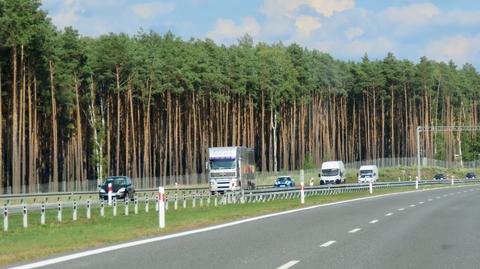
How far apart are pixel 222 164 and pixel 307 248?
39462 mm

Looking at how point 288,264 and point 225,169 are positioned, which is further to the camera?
point 225,169

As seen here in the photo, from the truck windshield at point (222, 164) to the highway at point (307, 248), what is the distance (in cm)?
3016

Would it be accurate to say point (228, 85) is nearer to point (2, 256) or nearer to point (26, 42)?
point (26, 42)

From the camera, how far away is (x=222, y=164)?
56438mm

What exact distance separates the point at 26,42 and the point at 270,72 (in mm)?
58798

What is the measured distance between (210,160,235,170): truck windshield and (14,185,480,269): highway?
99.0 ft

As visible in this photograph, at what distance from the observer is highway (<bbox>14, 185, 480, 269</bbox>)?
1417cm

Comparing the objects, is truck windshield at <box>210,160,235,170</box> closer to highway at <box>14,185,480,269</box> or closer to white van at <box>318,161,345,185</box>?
white van at <box>318,161,345,185</box>

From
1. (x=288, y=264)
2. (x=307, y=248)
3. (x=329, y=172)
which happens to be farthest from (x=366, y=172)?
(x=288, y=264)

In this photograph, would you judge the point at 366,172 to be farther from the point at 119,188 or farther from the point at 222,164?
the point at 119,188

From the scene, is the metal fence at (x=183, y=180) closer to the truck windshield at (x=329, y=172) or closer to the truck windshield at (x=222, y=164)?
the truck windshield at (x=329, y=172)

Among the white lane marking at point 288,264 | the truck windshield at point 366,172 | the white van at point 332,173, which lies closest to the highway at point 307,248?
the white lane marking at point 288,264

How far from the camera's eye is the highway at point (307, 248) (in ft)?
46.5

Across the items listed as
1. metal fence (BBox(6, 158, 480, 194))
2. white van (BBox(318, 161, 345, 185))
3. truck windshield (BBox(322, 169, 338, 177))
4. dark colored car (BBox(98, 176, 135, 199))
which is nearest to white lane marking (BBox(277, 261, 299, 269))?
dark colored car (BBox(98, 176, 135, 199))
